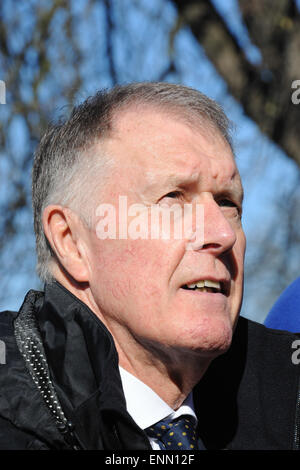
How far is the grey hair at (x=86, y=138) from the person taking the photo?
8.02 ft

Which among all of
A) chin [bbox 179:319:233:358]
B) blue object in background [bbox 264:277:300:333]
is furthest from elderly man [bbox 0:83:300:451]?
blue object in background [bbox 264:277:300:333]

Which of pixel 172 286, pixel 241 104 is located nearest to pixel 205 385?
pixel 172 286

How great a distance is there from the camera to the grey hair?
8.02 feet

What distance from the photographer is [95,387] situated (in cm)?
216

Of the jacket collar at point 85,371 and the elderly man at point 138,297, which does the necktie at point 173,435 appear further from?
the jacket collar at point 85,371

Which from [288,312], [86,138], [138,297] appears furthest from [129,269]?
[288,312]

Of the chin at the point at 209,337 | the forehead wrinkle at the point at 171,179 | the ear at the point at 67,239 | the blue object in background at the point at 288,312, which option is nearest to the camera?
the chin at the point at 209,337

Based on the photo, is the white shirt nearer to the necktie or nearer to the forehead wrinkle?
the necktie

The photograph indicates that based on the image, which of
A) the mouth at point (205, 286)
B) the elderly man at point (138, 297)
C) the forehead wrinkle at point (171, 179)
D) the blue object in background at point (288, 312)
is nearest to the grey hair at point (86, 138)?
the elderly man at point (138, 297)

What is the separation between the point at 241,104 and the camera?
16.2 ft

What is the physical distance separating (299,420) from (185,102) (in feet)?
3.83

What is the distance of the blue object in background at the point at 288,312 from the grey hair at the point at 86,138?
2.32 feet

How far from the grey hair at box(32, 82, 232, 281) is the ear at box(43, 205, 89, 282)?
0.14 ft
